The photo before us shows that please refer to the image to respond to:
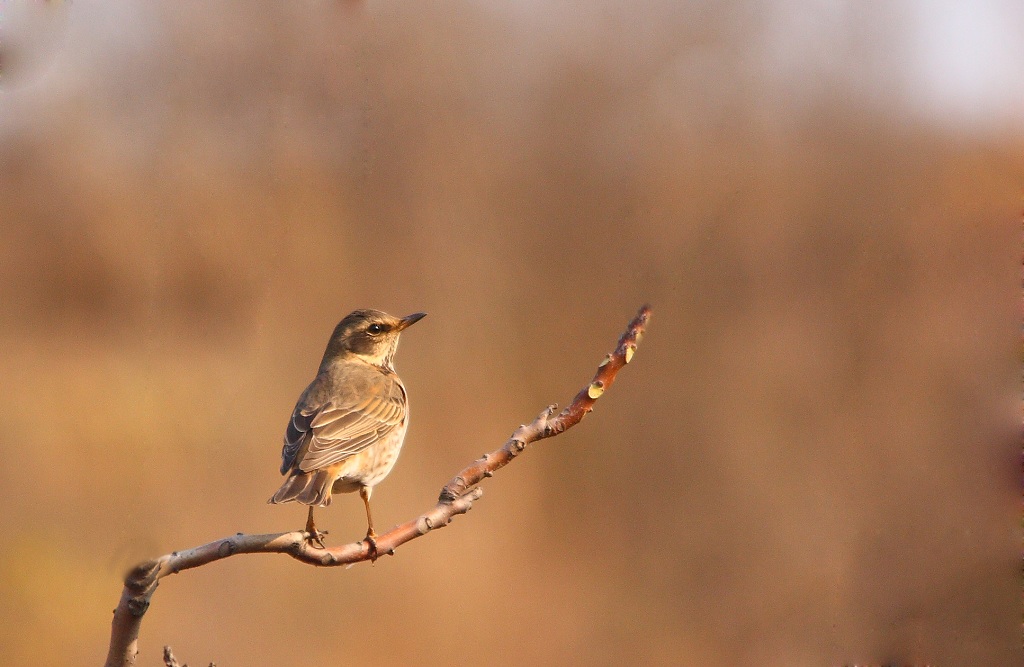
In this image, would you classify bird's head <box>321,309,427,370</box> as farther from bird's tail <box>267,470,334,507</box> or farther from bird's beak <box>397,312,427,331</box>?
bird's tail <box>267,470,334,507</box>

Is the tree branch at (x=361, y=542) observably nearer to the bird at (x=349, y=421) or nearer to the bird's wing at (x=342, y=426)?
the bird at (x=349, y=421)

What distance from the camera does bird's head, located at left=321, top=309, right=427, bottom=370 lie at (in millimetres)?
3703

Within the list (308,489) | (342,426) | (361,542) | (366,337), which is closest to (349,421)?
(342,426)

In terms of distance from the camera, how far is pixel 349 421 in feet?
10.3

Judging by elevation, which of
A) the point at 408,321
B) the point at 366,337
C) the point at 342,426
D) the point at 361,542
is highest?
the point at 366,337

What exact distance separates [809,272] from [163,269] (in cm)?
695

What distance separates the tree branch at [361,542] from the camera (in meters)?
1.63

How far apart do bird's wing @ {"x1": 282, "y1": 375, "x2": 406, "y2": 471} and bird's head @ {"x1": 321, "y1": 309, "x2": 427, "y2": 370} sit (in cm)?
27

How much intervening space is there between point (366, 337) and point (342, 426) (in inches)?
29.4

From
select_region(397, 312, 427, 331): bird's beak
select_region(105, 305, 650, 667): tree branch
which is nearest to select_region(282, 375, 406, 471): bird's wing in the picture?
select_region(397, 312, 427, 331): bird's beak

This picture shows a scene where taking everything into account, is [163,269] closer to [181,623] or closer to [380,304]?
[380,304]

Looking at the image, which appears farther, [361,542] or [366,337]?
[366,337]

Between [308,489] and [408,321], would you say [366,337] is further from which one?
[308,489]

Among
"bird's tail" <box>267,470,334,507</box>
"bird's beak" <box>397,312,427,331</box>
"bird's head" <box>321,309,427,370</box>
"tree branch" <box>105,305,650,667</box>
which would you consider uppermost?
"bird's head" <box>321,309,427,370</box>
